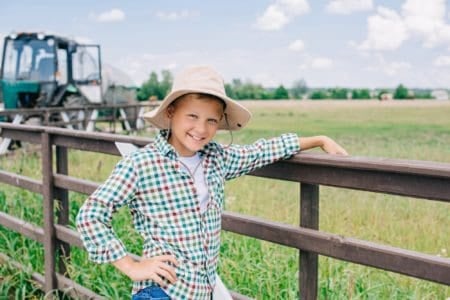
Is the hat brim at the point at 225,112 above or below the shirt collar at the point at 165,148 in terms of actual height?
above

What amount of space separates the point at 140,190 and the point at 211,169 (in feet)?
0.82

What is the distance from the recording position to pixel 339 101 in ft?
167

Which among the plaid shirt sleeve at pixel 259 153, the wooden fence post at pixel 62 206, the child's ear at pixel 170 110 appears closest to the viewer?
the child's ear at pixel 170 110

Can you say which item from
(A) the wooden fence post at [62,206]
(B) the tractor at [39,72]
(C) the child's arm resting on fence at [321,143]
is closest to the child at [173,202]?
(C) the child's arm resting on fence at [321,143]

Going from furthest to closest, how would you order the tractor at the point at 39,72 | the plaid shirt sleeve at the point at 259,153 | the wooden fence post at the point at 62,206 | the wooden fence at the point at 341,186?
the tractor at the point at 39,72, the wooden fence post at the point at 62,206, the plaid shirt sleeve at the point at 259,153, the wooden fence at the point at 341,186

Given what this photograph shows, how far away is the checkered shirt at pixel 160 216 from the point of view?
2.15 m

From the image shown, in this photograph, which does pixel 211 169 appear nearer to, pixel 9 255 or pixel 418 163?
pixel 418 163

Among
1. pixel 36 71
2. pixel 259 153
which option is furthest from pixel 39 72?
pixel 259 153

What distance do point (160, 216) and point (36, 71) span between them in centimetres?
1439

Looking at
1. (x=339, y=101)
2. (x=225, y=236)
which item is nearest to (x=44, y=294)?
(x=225, y=236)

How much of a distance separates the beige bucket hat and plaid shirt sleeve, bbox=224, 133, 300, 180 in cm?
14

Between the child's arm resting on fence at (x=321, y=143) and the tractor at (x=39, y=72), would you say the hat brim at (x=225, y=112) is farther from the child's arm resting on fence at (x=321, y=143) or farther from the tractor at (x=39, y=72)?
the tractor at (x=39, y=72)

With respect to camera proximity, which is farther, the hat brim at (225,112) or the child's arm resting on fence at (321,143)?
the child's arm resting on fence at (321,143)

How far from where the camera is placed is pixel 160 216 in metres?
2.20
